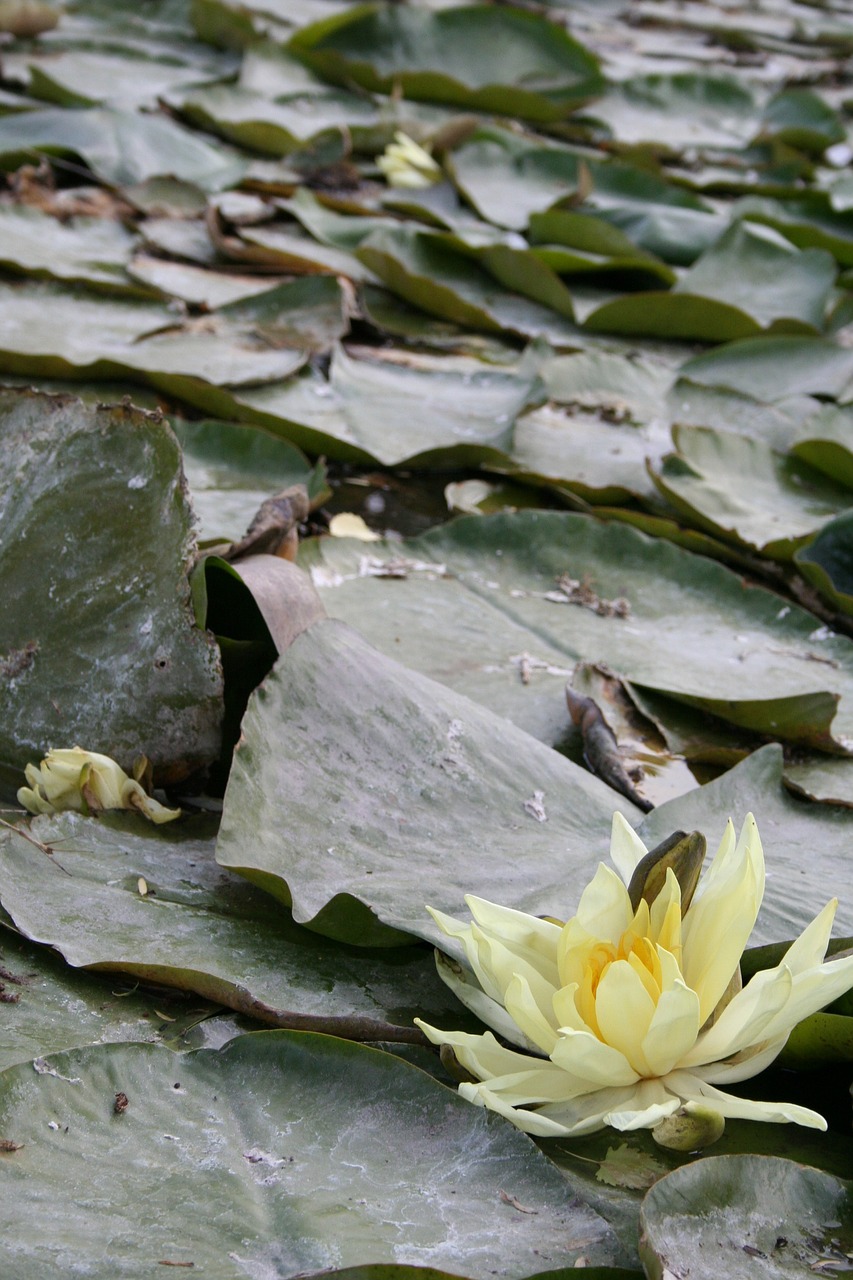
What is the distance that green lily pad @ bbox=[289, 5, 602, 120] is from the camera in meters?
3.56

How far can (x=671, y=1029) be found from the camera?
75cm

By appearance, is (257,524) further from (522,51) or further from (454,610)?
(522,51)

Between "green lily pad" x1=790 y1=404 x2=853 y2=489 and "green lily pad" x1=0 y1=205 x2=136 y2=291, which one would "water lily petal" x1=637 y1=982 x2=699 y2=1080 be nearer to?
"green lily pad" x1=790 y1=404 x2=853 y2=489

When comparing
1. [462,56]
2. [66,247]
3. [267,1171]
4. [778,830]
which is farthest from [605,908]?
[462,56]

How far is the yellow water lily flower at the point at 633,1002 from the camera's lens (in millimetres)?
753

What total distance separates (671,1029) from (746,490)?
123 cm

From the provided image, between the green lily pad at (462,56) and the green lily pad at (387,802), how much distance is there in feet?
9.40

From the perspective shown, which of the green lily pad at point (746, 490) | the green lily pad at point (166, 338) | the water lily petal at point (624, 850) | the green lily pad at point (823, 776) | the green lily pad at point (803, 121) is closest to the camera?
the water lily petal at point (624, 850)

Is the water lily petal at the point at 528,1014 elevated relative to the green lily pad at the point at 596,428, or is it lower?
elevated

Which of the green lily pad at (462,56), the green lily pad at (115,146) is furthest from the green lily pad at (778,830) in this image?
the green lily pad at (462,56)

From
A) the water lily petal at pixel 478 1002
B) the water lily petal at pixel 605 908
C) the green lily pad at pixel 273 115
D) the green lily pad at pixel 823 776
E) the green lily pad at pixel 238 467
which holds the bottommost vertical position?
the green lily pad at pixel 823 776

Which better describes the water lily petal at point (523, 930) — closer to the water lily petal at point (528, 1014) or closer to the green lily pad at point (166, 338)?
the water lily petal at point (528, 1014)

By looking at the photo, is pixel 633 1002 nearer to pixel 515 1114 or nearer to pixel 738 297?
pixel 515 1114

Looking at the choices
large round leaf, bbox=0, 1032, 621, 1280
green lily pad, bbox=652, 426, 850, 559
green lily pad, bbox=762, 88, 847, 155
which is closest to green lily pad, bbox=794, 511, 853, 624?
green lily pad, bbox=652, 426, 850, 559
